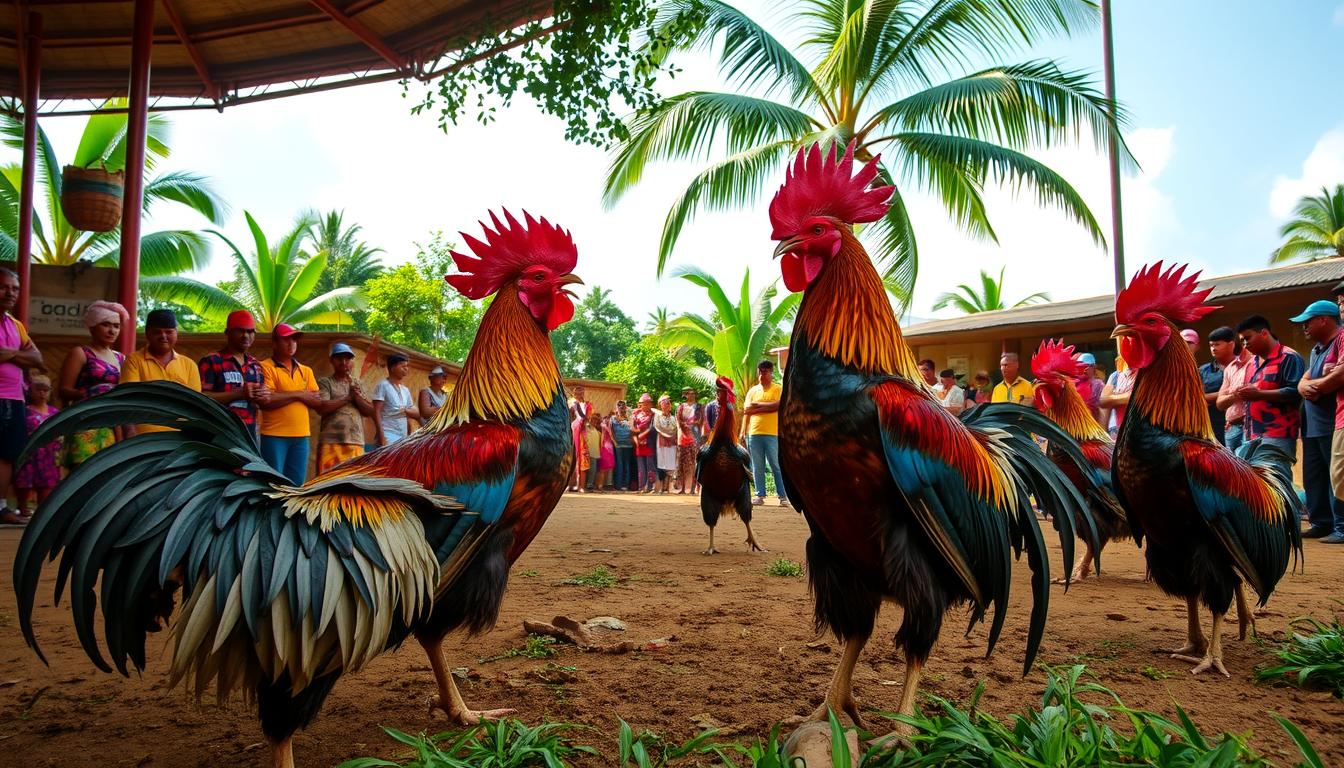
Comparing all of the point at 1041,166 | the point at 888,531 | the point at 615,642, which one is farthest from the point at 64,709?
the point at 1041,166

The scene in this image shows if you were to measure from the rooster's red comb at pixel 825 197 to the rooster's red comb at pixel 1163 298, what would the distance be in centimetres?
Result: 161

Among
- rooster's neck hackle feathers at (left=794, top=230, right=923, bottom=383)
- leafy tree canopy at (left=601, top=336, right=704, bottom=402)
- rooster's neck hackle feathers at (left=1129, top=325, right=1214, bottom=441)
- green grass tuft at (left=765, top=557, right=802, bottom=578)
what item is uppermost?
leafy tree canopy at (left=601, top=336, right=704, bottom=402)

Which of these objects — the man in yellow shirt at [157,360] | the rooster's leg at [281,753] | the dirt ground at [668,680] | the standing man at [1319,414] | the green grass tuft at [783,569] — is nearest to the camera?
the rooster's leg at [281,753]

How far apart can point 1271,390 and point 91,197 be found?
1121 cm

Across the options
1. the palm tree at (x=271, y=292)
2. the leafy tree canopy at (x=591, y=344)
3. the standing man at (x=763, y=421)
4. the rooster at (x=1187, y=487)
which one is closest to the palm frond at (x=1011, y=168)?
the standing man at (x=763, y=421)

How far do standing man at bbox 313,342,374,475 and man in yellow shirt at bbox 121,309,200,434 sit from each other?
129 cm

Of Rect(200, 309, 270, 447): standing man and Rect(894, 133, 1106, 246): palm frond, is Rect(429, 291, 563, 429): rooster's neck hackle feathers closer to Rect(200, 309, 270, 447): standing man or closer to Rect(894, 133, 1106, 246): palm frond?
Answer: Rect(200, 309, 270, 447): standing man

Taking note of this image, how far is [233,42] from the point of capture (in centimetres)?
913

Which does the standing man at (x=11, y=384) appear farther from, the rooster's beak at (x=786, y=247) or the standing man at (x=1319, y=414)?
the standing man at (x=1319, y=414)

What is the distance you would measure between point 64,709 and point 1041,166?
13356 mm

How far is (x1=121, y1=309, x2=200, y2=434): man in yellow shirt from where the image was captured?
4590 mm

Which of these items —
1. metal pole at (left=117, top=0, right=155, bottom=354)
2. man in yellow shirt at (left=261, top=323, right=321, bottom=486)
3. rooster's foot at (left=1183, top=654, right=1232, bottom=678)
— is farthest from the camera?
metal pole at (left=117, top=0, right=155, bottom=354)

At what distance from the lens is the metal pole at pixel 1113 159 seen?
1048 centimetres

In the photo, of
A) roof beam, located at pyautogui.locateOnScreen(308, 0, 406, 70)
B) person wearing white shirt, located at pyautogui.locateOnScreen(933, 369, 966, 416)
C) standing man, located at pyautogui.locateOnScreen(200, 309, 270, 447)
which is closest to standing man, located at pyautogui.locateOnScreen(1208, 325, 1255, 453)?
person wearing white shirt, located at pyautogui.locateOnScreen(933, 369, 966, 416)
